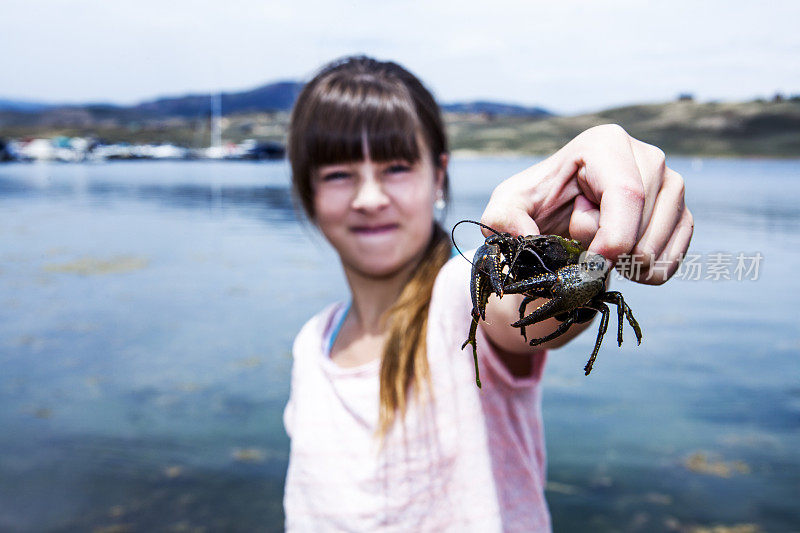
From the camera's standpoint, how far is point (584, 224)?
184cm

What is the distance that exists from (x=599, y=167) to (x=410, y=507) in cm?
255

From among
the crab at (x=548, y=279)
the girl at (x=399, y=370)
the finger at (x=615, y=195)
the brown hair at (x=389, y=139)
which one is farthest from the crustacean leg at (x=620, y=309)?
the brown hair at (x=389, y=139)

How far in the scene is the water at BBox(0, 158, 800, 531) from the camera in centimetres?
725

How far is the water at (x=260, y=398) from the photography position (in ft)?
23.8

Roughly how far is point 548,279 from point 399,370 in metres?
2.04

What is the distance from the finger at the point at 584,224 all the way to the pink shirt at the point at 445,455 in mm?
1572

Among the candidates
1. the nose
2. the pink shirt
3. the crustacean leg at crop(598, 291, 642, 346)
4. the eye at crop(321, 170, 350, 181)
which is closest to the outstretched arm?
the crustacean leg at crop(598, 291, 642, 346)

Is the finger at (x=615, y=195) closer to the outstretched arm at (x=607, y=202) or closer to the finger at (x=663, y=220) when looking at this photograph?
the outstretched arm at (x=607, y=202)

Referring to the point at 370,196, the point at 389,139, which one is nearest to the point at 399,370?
the point at 370,196

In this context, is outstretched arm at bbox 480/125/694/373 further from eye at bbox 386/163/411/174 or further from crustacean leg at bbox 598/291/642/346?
eye at bbox 386/163/411/174

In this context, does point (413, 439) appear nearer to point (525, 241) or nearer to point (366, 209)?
point (366, 209)

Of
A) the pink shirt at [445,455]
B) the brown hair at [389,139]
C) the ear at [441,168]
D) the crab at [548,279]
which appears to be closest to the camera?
the crab at [548,279]

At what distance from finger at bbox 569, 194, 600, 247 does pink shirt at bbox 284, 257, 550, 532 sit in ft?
5.16

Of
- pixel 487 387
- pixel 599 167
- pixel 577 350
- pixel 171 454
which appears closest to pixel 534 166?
pixel 599 167
